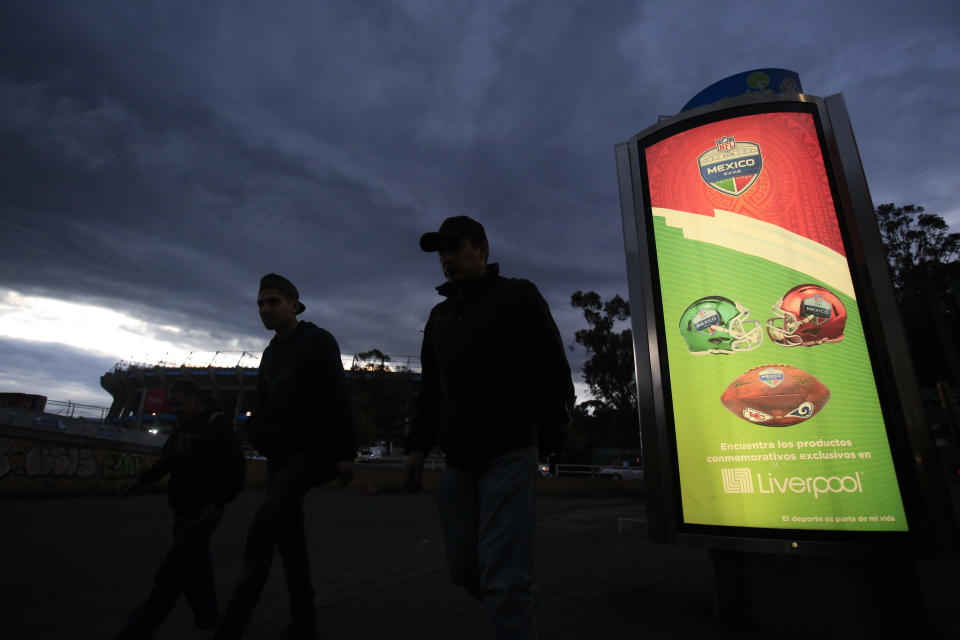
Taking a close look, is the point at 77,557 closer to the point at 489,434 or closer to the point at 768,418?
the point at 489,434

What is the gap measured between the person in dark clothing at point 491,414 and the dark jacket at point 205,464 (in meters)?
1.19

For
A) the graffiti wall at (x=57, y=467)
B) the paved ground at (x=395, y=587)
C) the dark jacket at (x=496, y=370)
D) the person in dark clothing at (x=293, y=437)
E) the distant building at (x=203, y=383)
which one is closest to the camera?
the dark jacket at (x=496, y=370)

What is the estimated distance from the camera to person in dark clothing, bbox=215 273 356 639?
2.31 meters

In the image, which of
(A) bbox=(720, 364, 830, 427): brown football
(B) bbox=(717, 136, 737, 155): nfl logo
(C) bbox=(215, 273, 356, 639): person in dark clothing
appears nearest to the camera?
(C) bbox=(215, 273, 356, 639): person in dark clothing

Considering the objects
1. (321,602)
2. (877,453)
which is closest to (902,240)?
(877,453)

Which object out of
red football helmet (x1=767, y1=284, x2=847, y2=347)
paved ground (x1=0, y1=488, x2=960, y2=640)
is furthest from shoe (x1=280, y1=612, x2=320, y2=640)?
red football helmet (x1=767, y1=284, x2=847, y2=347)

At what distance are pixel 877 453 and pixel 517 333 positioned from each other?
6.79 feet

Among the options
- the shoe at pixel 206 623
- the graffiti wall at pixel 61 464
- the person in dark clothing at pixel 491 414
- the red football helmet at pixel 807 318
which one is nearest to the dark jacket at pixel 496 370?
Answer: the person in dark clothing at pixel 491 414

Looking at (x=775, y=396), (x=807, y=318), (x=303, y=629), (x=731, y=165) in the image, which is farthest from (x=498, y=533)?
(x=731, y=165)

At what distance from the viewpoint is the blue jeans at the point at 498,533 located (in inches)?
60.7

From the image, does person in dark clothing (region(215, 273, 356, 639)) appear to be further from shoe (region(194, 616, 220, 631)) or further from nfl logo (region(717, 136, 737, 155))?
nfl logo (region(717, 136, 737, 155))

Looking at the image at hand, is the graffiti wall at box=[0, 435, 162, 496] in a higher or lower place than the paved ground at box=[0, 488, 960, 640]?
higher

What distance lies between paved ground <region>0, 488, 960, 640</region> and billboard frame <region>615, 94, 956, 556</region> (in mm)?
438

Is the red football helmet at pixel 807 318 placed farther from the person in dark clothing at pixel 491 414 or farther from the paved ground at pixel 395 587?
the person in dark clothing at pixel 491 414
